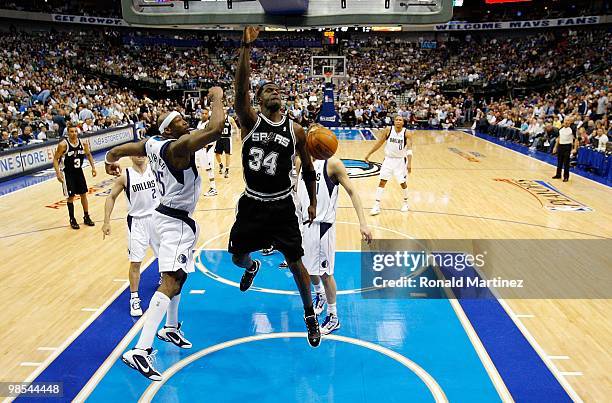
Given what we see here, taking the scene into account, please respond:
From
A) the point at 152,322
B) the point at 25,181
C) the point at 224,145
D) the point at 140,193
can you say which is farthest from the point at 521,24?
the point at 152,322

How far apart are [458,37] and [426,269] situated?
38662 mm

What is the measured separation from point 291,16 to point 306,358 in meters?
→ 3.90

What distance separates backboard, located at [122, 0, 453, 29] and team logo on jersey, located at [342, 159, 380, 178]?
824 cm

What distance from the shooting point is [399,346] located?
4.88 metres

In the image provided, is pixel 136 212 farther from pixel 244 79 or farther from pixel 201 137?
pixel 244 79

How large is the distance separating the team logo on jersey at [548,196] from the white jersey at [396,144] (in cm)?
349

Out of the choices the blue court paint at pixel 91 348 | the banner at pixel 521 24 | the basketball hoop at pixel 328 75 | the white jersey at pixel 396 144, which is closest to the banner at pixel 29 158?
the blue court paint at pixel 91 348

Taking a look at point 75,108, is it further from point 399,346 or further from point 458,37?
point 458,37

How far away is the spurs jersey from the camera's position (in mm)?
4137

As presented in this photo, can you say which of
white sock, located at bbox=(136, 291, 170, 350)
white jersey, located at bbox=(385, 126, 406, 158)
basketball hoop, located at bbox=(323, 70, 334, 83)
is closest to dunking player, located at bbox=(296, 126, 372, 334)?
white sock, located at bbox=(136, 291, 170, 350)

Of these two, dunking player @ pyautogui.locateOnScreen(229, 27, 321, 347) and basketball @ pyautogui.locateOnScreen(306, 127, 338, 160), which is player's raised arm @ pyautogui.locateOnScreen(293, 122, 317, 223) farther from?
basketball @ pyautogui.locateOnScreen(306, 127, 338, 160)

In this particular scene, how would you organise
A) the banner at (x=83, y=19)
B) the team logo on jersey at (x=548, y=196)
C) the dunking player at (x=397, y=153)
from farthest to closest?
the banner at (x=83, y=19)
the team logo on jersey at (x=548, y=196)
the dunking player at (x=397, y=153)

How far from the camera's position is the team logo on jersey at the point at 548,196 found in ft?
34.7

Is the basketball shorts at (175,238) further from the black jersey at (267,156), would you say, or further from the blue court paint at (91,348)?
the blue court paint at (91,348)
